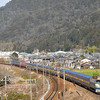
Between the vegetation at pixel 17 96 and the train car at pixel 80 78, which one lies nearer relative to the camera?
the train car at pixel 80 78

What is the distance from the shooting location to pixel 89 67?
128m

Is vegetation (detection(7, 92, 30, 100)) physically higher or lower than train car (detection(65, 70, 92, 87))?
lower

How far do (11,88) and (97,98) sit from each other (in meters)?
34.8

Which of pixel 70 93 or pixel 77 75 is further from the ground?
pixel 77 75

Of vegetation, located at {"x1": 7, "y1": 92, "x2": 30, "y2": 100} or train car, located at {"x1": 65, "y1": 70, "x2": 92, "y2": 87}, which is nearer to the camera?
train car, located at {"x1": 65, "y1": 70, "x2": 92, "y2": 87}

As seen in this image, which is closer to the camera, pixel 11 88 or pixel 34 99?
pixel 34 99

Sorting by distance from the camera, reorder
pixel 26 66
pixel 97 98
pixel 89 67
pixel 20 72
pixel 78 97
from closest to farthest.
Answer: pixel 97 98, pixel 78 97, pixel 20 72, pixel 26 66, pixel 89 67

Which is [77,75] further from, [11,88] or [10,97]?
[11,88]

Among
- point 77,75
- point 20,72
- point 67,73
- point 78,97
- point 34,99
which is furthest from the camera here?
point 20,72

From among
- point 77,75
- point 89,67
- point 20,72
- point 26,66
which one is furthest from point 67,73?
point 89,67

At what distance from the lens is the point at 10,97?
5516cm

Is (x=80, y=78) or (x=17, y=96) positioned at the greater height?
(x=80, y=78)

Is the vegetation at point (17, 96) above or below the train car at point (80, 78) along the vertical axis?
below

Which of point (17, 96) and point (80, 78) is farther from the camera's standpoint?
point (17, 96)
